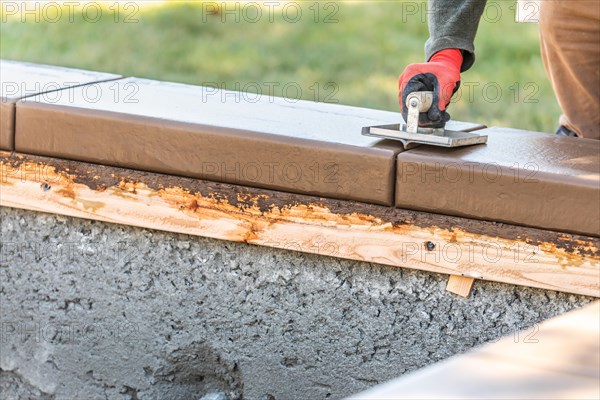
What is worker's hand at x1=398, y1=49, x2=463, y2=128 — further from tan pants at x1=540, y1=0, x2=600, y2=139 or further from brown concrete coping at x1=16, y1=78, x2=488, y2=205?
tan pants at x1=540, y1=0, x2=600, y2=139

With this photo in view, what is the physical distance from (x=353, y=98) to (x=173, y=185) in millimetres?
3442

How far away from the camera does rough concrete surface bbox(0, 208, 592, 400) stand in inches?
79.6

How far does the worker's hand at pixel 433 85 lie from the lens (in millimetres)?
2066

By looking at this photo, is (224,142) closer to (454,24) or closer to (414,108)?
(414,108)

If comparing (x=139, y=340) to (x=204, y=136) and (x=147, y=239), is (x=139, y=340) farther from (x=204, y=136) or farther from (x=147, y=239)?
(x=204, y=136)

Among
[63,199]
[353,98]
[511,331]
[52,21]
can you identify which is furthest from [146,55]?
[511,331]

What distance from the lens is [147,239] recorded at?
2.18 metres

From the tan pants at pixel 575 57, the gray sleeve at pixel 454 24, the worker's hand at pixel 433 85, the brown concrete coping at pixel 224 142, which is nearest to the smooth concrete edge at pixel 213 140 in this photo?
the brown concrete coping at pixel 224 142

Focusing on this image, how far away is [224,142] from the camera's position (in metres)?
2.04

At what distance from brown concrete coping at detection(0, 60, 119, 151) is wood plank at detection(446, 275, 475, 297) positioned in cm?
98

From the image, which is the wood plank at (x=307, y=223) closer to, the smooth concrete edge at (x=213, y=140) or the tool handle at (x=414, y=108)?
the smooth concrete edge at (x=213, y=140)

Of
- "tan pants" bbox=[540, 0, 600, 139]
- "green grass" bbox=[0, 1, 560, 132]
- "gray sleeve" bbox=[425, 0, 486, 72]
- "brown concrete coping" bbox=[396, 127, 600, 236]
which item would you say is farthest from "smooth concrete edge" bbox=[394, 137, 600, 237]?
"green grass" bbox=[0, 1, 560, 132]

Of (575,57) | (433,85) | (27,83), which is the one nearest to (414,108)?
(433,85)

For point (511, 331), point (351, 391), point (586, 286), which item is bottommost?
point (351, 391)
